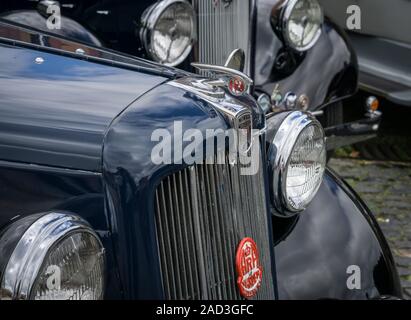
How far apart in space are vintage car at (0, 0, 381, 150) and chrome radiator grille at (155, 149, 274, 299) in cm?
133

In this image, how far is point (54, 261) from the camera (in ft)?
5.60

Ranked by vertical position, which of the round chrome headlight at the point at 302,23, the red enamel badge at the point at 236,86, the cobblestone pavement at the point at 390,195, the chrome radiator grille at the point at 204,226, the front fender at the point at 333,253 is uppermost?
the red enamel badge at the point at 236,86

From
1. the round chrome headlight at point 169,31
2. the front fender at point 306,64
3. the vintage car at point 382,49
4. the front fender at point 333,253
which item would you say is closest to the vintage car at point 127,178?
the front fender at point 333,253

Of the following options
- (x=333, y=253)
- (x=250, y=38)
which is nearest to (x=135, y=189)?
(x=333, y=253)

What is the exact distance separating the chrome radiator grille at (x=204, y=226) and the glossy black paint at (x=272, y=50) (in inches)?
55.5

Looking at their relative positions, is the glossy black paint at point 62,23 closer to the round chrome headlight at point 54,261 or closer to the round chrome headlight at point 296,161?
the round chrome headlight at point 296,161

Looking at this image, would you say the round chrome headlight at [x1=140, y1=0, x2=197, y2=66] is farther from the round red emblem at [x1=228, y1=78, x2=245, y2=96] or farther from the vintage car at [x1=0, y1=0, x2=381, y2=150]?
the round red emblem at [x1=228, y1=78, x2=245, y2=96]

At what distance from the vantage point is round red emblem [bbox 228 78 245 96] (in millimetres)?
2236

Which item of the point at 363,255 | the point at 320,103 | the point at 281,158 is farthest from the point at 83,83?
the point at 320,103

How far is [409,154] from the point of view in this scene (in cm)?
570

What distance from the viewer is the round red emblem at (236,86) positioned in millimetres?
2236

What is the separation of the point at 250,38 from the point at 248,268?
1.99 metres

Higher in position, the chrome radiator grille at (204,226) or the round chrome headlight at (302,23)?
the round chrome headlight at (302,23)

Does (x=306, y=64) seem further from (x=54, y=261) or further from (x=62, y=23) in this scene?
(x=54, y=261)
